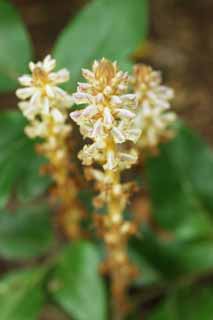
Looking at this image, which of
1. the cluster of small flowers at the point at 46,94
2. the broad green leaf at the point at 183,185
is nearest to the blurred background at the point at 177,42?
the broad green leaf at the point at 183,185

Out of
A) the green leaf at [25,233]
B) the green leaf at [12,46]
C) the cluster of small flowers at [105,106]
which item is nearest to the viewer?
the cluster of small flowers at [105,106]

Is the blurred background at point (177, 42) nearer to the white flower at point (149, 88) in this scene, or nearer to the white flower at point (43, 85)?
the white flower at point (149, 88)

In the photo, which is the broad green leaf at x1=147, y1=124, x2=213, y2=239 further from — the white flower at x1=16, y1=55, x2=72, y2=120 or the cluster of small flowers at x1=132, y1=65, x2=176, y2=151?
the white flower at x1=16, y1=55, x2=72, y2=120

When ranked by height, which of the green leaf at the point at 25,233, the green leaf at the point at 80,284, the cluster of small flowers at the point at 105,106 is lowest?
the green leaf at the point at 80,284

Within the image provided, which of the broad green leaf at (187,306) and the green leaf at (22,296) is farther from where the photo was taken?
the broad green leaf at (187,306)

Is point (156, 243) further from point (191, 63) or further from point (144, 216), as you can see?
point (191, 63)

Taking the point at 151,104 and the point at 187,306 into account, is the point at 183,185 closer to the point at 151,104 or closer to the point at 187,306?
the point at 187,306

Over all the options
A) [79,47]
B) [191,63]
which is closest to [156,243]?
[79,47]
